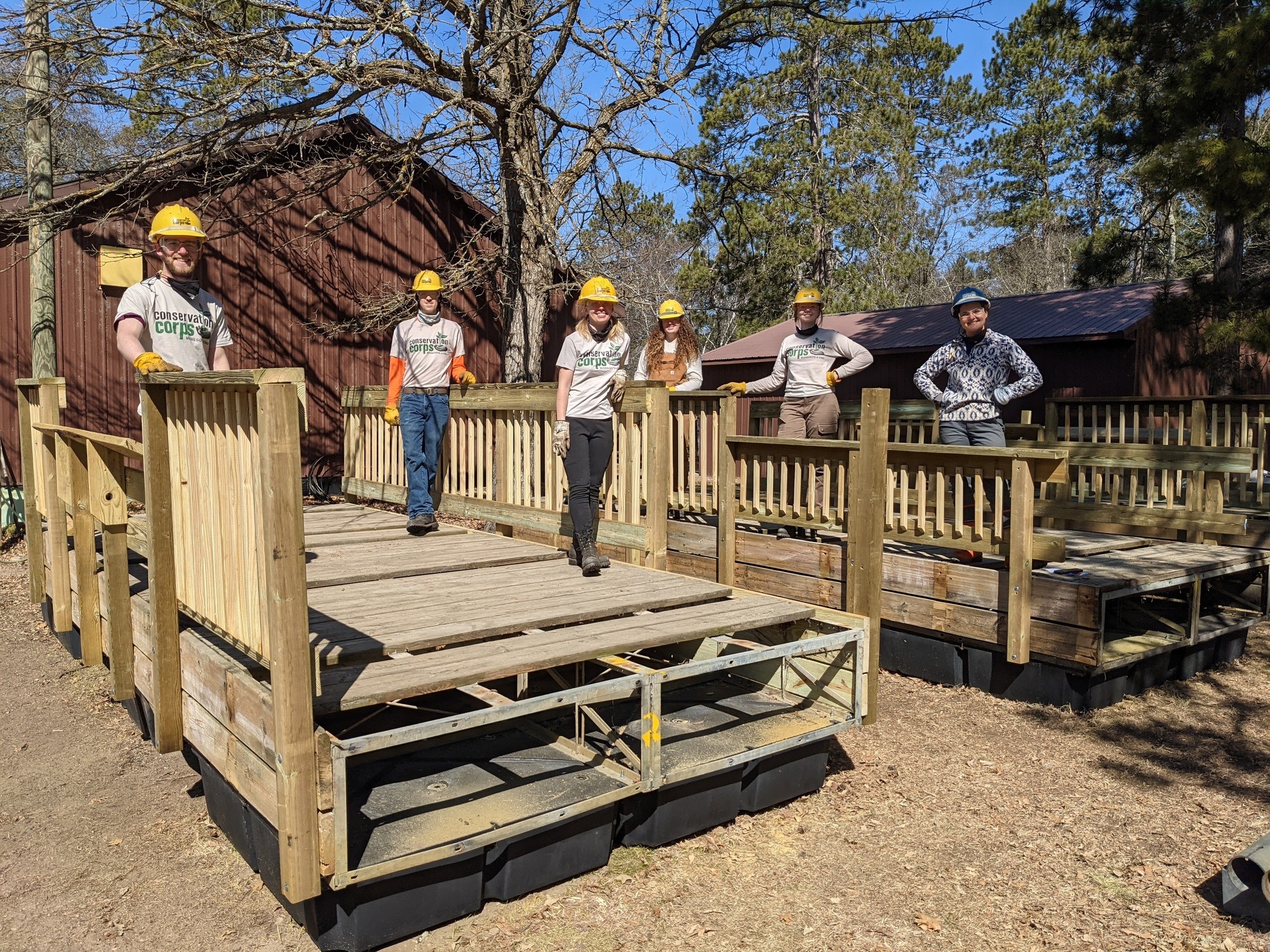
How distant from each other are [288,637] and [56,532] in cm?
396

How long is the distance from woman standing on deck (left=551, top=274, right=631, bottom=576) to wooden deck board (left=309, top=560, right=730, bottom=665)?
36 centimetres

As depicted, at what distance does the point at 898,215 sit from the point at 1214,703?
26180 mm

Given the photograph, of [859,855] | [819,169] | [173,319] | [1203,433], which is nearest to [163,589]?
[173,319]

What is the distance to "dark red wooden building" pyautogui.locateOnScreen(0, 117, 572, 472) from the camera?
1041 centimetres

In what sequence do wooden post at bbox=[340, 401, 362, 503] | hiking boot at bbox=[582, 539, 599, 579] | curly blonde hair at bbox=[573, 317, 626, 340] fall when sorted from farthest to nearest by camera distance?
wooden post at bbox=[340, 401, 362, 503], curly blonde hair at bbox=[573, 317, 626, 340], hiking boot at bbox=[582, 539, 599, 579]

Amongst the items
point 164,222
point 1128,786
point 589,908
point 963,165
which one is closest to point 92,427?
point 164,222

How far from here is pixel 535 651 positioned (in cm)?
399

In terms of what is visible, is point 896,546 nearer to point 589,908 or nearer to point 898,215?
point 589,908

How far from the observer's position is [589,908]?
11.3ft

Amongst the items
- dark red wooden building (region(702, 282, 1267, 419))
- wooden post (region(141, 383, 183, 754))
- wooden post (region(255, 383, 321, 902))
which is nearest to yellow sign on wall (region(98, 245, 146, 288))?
wooden post (region(141, 383, 183, 754))

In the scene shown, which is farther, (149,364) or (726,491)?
(726,491)

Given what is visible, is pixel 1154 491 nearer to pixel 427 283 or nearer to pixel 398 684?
pixel 427 283

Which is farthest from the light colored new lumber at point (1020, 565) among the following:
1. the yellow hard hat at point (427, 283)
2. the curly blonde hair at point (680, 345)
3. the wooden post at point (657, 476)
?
the yellow hard hat at point (427, 283)

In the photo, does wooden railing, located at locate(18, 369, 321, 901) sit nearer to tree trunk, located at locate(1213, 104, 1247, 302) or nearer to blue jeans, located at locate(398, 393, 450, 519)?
blue jeans, located at locate(398, 393, 450, 519)
